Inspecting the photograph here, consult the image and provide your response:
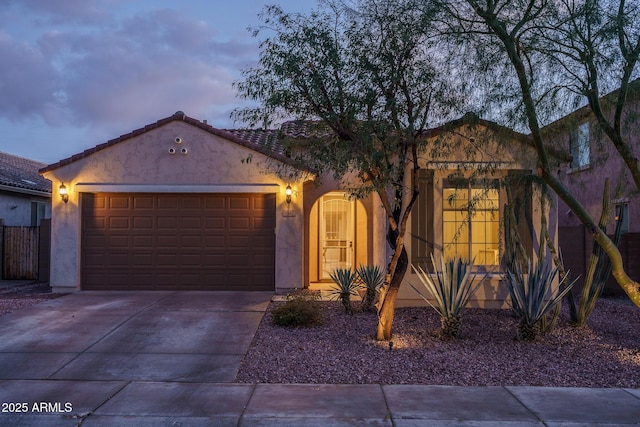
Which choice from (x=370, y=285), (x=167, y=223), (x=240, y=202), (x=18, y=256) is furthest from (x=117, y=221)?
(x=370, y=285)

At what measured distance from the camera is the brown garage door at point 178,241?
12781 mm

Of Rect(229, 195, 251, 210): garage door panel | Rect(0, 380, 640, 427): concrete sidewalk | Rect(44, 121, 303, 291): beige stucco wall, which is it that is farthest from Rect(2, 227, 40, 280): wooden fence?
Rect(0, 380, 640, 427): concrete sidewalk

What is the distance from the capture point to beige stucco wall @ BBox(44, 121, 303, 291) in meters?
12.7

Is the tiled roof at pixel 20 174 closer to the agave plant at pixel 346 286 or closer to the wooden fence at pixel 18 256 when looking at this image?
the wooden fence at pixel 18 256

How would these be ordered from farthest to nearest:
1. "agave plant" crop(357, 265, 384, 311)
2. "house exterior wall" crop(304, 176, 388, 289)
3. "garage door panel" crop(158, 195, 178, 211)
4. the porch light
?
"garage door panel" crop(158, 195, 178, 211) < the porch light < "house exterior wall" crop(304, 176, 388, 289) < "agave plant" crop(357, 265, 384, 311)

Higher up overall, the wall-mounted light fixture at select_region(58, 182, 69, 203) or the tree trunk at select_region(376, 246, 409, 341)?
the wall-mounted light fixture at select_region(58, 182, 69, 203)

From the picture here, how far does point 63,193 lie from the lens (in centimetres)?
1268

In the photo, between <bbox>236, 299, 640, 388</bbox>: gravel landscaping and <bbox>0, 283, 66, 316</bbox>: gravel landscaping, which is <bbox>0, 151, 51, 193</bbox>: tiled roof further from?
<bbox>236, 299, 640, 388</bbox>: gravel landscaping

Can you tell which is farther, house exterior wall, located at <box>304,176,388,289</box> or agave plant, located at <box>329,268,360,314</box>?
house exterior wall, located at <box>304,176,388,289</box>

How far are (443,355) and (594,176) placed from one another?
11.7 metres

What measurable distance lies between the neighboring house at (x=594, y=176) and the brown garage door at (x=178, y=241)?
660 centimetres

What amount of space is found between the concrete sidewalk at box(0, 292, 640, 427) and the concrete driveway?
0.03 meters

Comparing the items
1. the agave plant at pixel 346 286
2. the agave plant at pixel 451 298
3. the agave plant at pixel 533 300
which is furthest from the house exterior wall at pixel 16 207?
the agave plant at pixel 533 300

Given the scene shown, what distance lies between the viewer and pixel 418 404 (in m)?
5.87
